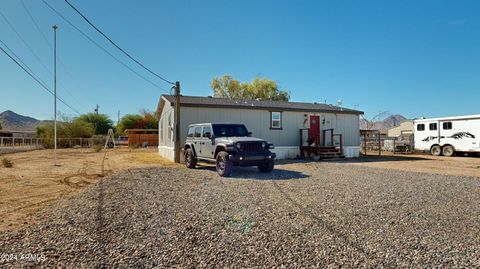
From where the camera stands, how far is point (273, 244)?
3727mm

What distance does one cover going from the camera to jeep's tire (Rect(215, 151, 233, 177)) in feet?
31.9

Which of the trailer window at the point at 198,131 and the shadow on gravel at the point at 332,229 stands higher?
the trailer window at the point at 198,131

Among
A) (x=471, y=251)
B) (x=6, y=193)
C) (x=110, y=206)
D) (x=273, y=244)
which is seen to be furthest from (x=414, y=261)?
(x=6, y=193)

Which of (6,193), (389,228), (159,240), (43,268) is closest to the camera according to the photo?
(43,268)

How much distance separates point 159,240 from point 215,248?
0.78 metres

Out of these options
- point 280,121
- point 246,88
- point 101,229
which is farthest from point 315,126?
point 246,88

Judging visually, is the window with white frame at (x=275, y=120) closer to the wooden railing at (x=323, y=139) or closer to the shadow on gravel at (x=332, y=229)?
the wooden railing at (x=323, y=139)

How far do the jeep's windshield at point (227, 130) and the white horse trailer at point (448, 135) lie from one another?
52.0 ft

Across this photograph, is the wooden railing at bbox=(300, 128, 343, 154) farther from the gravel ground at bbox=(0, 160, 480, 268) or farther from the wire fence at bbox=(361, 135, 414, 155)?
the gravel ground at bbox=(0, 160, 480, 268)

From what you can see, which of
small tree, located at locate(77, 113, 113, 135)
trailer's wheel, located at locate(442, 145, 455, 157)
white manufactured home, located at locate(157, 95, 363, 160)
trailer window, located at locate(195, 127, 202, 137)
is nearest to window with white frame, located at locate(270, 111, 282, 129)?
white manufactured home, located at locate(157, 95, 363, 160)

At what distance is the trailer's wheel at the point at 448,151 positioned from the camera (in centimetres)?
1981

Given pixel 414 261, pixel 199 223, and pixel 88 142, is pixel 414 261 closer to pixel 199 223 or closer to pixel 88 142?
pixel 199 223

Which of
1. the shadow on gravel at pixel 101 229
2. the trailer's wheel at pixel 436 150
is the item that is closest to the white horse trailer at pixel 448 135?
the trailer's wheel at pixel 436 150

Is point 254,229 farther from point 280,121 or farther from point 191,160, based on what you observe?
point 280,121
